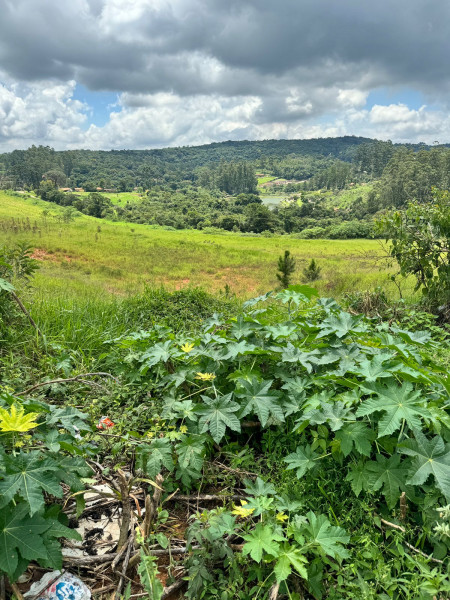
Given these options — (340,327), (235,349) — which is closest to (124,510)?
(235,349)

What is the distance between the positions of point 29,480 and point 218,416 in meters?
0.86

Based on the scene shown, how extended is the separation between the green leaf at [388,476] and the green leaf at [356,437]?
8 centimetres

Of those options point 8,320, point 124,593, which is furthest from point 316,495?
point 8,320

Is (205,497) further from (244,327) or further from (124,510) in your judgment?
(244,327)

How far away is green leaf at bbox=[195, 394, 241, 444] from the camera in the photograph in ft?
5.99

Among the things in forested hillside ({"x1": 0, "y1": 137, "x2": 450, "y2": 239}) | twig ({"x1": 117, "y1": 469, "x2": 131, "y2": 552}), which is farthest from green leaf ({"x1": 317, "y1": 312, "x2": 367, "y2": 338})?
forested hillside ({"x1": 0, "y1": 137, "x2": 450, "y2": 239})

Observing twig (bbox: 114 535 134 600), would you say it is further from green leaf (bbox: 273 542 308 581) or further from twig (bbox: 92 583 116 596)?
green leaf (bbox: 273 542 308 581)

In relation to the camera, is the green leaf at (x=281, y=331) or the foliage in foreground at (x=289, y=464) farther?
the green leaf at (x=281, y=331)

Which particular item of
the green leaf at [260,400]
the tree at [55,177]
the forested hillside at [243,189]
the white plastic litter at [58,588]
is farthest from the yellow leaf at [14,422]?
the tree at [55,177]

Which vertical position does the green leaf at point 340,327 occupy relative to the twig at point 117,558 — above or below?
above

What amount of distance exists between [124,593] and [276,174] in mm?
159476

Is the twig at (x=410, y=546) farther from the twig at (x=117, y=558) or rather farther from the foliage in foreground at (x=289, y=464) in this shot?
the twig at (x=117, y=558)

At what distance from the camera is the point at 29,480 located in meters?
1.29

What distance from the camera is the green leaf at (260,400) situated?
1880 mm
